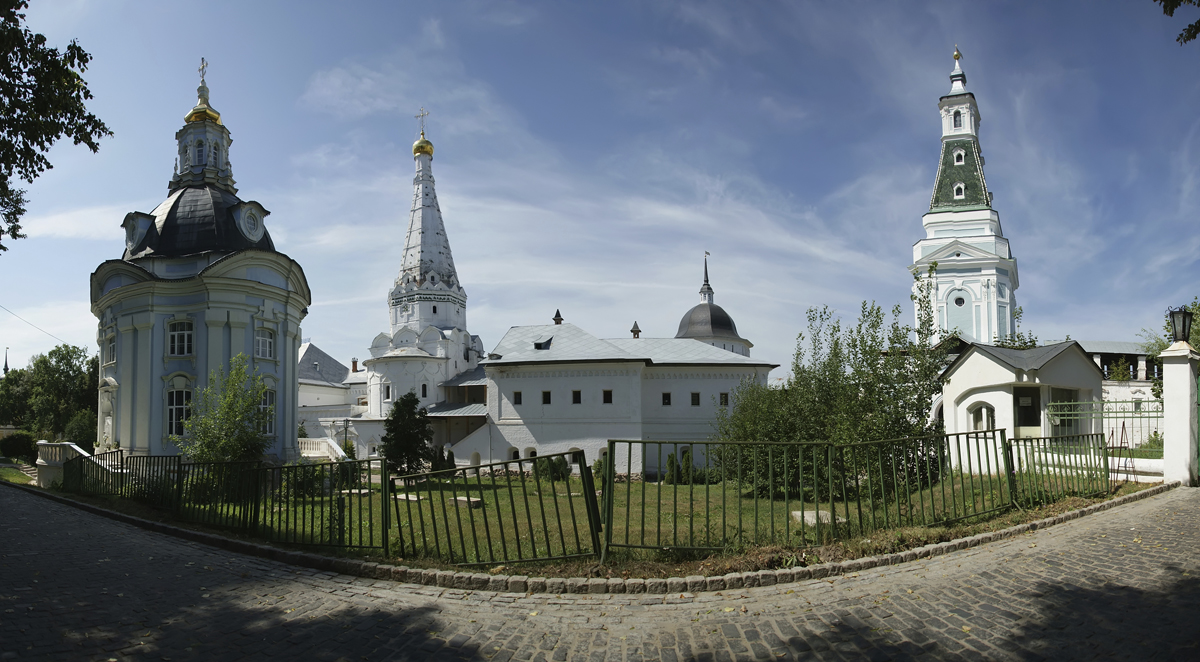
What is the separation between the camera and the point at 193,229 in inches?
995

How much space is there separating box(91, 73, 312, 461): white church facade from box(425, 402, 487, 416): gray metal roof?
12873 mm

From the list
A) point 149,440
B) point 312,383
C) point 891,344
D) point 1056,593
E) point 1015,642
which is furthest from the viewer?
point 312,383

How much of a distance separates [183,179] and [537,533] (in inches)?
1021

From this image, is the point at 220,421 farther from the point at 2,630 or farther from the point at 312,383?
the point at 312,383

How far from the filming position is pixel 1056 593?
5.95 m

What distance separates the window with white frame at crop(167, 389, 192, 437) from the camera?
23688 millimetres

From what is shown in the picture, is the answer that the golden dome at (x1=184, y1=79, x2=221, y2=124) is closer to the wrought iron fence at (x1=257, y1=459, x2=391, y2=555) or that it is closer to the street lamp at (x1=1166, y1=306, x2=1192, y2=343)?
the wrought iron fence at (x1=257, y1=459, x2=391, y2=555)

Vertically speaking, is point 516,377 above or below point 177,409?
above

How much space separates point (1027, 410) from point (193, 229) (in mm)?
27483

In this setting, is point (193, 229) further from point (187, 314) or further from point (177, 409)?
point (177, 409)

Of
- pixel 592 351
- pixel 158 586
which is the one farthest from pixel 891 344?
pixel 592 351

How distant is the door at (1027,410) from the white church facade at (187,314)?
21633 mm

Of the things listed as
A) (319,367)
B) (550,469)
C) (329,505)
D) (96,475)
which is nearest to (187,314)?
(96,475)

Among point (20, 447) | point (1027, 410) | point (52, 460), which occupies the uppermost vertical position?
point (1027, 410)
